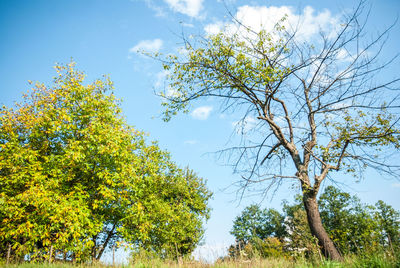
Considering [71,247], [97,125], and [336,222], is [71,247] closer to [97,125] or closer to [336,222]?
[97,125]

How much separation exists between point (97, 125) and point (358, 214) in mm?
51720

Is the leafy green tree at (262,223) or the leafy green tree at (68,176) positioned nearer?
the leafy green tree at (68,176)

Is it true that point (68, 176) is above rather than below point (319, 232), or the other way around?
above

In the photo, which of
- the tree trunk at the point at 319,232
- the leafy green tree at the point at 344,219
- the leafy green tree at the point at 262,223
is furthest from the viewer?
the leafy green tree at the point at 262,223

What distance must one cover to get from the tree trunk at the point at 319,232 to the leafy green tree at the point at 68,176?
6.37 m

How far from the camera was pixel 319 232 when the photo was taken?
7.89 m

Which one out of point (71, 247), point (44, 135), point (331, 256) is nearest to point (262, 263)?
point (331, 256)

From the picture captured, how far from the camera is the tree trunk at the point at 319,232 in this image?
7409 mm

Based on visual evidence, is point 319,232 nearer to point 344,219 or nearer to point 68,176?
point 68,176

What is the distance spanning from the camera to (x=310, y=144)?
30.2 ft

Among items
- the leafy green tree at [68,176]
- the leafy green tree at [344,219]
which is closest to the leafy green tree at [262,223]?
the leafy green tree at [344,219]

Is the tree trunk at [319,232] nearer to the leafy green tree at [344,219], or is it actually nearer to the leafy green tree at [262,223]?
the leafy green tree at [344,219]

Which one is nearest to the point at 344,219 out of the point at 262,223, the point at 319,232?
the point at 262,223

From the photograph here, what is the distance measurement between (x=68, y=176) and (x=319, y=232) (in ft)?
39.1
